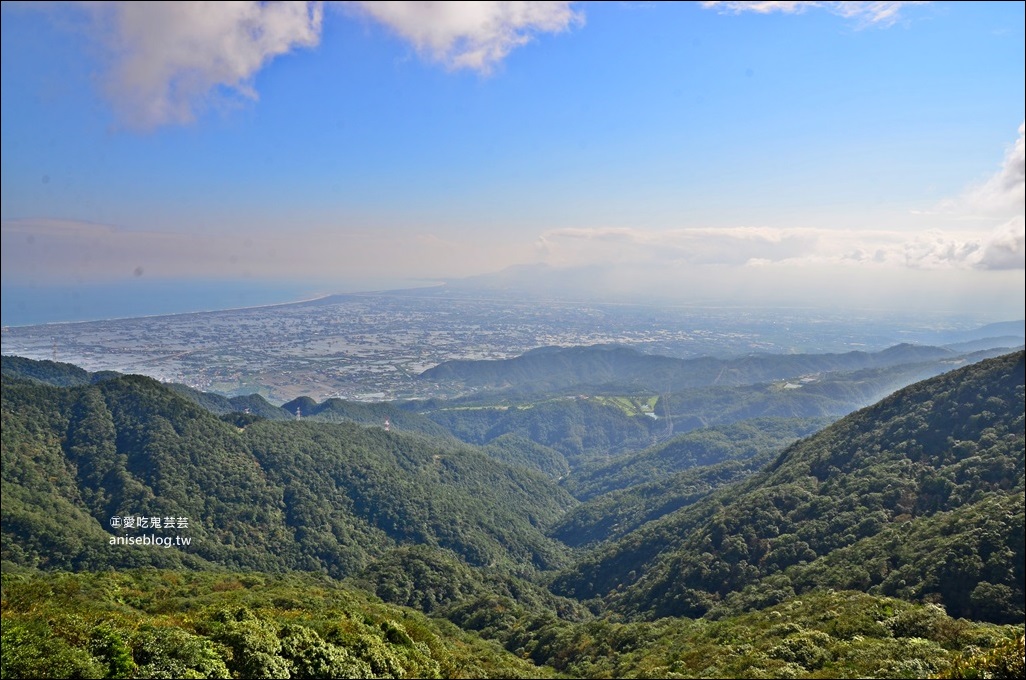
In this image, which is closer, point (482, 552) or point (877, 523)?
point (877, 523)

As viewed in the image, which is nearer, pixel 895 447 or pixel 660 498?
pixel 895 447

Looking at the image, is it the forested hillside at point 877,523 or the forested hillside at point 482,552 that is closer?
the forested hillside at point 482,552

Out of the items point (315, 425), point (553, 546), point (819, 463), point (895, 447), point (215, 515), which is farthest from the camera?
point (315, 425)

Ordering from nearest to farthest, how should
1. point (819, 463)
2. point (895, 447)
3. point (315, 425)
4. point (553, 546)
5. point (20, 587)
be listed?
point (20, 587) < point (895, 447) < point (819, 463) < point (553, 546) < point (315, 425)

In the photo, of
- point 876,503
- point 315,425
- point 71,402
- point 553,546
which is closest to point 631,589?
point 876,503

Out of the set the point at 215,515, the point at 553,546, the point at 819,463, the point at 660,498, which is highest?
the point at 819,463

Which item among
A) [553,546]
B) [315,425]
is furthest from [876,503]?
[315,425]

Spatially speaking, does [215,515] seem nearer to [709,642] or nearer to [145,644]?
[709,642]

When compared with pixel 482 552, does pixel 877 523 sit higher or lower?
higher

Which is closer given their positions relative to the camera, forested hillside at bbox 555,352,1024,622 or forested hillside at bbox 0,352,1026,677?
forested hillside at bbox 0,352,1026,677

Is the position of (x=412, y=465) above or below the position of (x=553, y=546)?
above

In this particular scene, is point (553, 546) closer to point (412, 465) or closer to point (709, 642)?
point (412, 465)
